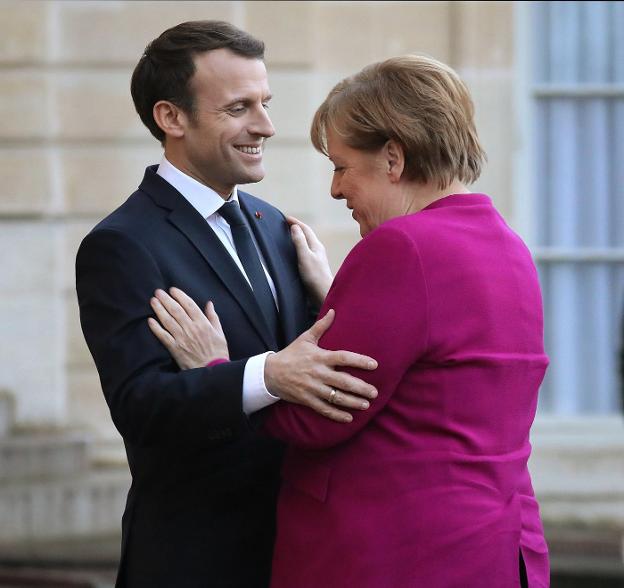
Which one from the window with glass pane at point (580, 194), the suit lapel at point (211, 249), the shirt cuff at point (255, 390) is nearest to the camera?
the shirt cuff at point (255, 390)

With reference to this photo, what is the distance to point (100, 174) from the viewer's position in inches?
261

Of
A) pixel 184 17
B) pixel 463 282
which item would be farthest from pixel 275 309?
pixel 184 17

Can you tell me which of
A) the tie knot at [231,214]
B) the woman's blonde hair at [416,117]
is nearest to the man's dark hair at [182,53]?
the tie knot at [231,214]

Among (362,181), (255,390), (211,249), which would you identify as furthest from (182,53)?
(255,390)

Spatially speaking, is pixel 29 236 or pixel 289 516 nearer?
A: pixel 289 516

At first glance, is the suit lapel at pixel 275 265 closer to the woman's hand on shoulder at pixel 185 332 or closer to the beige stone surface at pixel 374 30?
the woman's hand on shoulder at pixel 185 332

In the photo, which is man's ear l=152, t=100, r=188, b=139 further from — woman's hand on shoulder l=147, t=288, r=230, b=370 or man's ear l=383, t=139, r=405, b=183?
man's ear l=383, t=139, r=405, b=183

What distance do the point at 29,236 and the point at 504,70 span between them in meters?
2.68

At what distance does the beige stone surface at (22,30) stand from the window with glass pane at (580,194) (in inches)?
104

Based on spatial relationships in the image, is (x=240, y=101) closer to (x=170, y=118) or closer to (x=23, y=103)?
(x=170, y=118)

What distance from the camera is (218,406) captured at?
2430mm

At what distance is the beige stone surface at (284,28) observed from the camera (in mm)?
6539

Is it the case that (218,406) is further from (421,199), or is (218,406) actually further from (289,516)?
(421,199)

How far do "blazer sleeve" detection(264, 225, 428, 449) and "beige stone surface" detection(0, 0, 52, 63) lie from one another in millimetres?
4691
